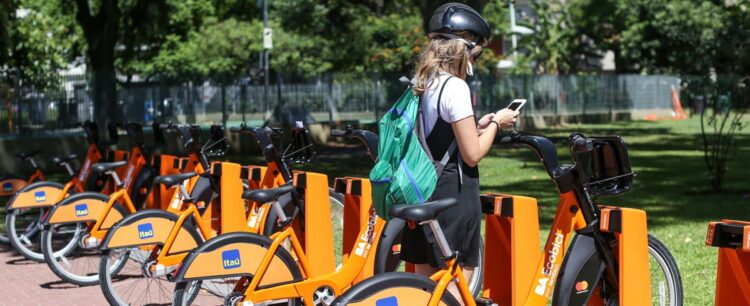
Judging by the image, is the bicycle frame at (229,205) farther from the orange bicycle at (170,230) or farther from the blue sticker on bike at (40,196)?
the blue sticker on bike at (40,196)

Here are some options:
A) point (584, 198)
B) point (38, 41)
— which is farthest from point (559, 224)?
point (38, 41)

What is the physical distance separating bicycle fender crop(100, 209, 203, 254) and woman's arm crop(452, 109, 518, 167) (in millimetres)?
2818

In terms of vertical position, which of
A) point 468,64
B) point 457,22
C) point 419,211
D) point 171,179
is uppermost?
point 457,22

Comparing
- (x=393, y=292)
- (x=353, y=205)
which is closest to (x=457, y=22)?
(x=393, y=292)

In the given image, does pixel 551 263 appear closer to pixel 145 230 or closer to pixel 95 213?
pixel 145 230

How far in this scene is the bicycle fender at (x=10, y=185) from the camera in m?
10.6

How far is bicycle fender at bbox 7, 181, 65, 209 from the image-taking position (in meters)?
9.52

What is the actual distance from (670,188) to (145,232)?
9.56m

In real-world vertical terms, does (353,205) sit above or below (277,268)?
above

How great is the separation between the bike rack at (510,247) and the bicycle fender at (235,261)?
1016 millimetres

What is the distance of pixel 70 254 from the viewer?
8.79 m

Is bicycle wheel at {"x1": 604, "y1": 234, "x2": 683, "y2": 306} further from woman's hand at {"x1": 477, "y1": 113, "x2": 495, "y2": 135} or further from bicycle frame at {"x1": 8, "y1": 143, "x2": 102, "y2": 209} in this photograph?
bicycle frame at {"x1": 8, "y1": 143, "x2": 102, "y2": 209}

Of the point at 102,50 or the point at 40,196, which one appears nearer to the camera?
the point at 40,196

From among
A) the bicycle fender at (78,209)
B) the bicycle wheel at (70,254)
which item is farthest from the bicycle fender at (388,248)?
the bicycle fender at (78,209)
